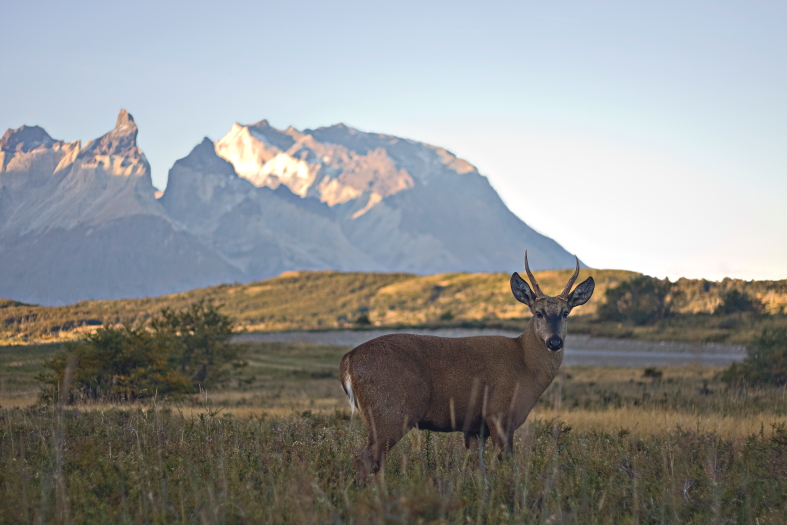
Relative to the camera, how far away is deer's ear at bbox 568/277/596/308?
359 inches

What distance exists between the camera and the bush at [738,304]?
52.1 metres

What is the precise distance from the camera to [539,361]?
863cm

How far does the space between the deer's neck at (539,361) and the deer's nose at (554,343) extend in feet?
0.92

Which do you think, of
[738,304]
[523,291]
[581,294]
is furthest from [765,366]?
[738,304]

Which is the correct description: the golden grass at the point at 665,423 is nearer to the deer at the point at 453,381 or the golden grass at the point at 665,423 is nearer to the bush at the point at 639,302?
the deer at the point at 453,381

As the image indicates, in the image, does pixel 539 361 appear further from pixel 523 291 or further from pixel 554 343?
pixel 523 291

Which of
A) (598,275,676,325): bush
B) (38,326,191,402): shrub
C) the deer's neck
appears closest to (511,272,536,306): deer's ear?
the deer's neck

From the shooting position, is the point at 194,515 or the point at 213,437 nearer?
the point at 194,515

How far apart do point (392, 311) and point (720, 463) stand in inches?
4200

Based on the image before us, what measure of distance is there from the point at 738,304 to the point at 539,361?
164 ft

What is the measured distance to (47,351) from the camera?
20.0 metres

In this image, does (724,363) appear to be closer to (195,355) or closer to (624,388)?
(624,388)

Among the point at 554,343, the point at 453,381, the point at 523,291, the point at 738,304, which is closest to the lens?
the point at 453,381

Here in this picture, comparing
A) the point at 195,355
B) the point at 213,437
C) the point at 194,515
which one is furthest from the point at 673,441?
the point at 195,355
